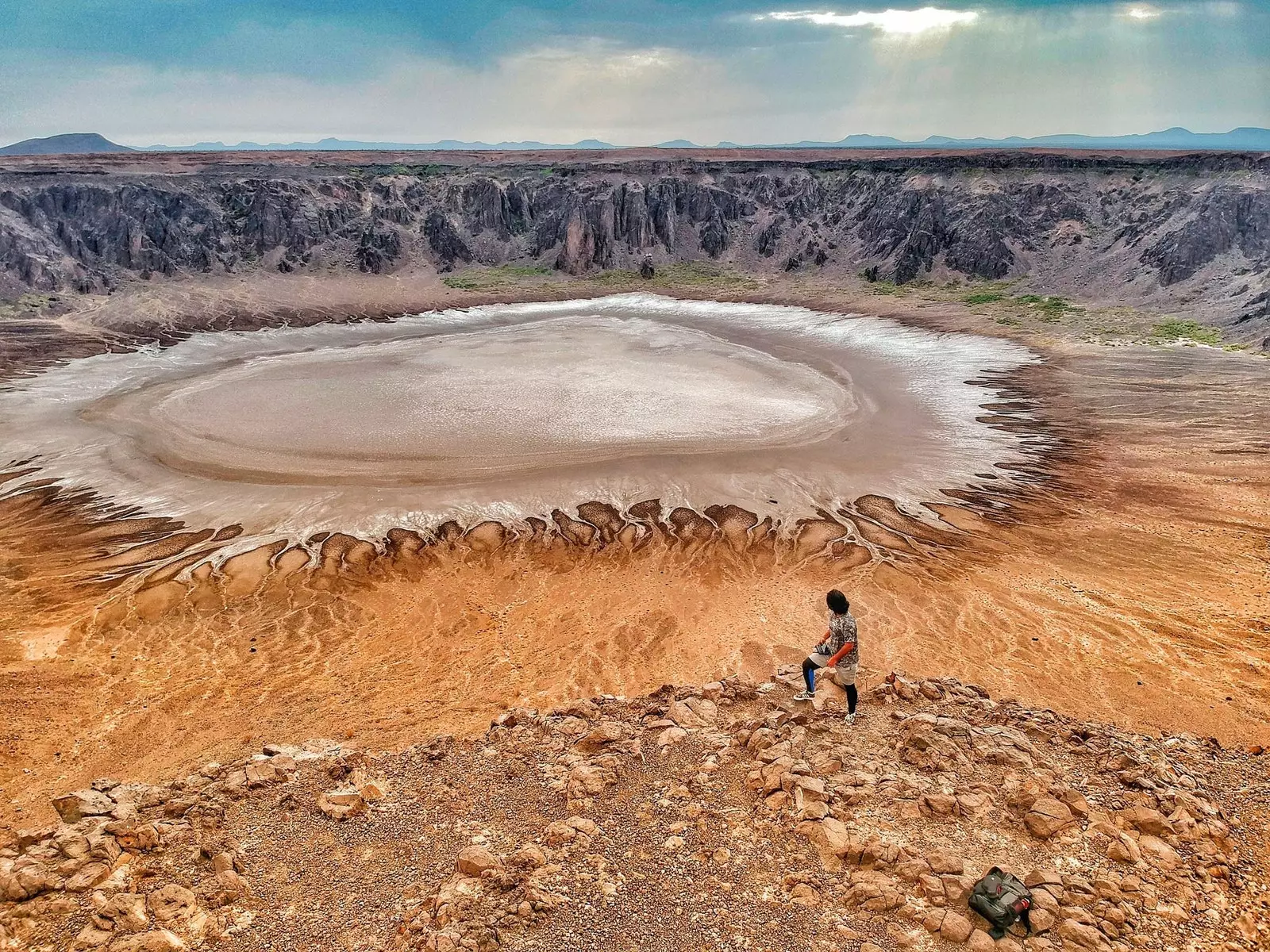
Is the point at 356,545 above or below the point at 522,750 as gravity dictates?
below

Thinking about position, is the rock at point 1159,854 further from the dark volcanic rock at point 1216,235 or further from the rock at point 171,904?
the dark volcanic rock at point 1216,235

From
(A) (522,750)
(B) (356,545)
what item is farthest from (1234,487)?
(B) (356,545)

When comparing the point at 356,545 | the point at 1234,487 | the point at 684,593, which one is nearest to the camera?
the point at 684,593

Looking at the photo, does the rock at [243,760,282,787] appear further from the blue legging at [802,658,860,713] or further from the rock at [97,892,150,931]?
the blue legging at [802,658,860,713]

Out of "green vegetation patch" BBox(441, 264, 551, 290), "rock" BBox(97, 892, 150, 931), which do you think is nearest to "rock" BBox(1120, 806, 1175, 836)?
"rock" BBox(97, 892, 150, 931)

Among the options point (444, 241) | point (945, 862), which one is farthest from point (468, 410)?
point (444, 241)

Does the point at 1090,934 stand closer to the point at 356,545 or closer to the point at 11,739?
the point at 11,739

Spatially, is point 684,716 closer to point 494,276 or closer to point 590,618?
point 590,618
